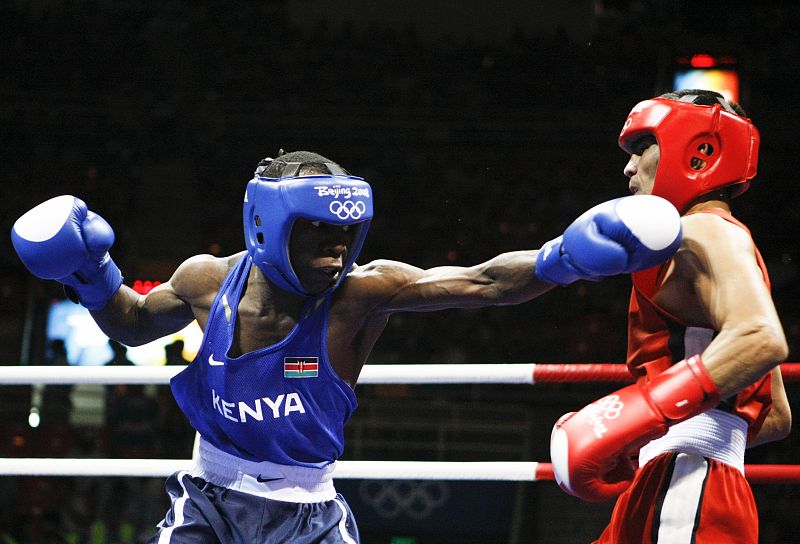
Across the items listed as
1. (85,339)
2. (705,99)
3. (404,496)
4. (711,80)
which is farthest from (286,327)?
(85,339)

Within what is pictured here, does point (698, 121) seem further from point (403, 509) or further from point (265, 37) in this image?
point (265, 37)

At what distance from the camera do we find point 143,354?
7.36 metres

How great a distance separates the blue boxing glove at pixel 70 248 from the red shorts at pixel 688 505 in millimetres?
1319

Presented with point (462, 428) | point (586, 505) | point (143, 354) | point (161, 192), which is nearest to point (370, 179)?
point (161, 192)

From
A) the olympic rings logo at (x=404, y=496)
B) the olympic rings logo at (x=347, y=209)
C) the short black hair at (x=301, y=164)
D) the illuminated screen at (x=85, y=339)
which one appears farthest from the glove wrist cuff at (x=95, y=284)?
the illuminated screen at (x=85, y=339)

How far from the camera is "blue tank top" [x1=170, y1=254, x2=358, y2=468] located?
2.05 meters

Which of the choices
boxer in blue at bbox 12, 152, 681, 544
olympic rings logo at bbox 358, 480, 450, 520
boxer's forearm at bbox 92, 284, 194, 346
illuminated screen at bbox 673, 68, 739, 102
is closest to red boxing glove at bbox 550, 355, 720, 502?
boxer in blue at bbox 12, 152, 681, 544

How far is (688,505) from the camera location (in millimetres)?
1821

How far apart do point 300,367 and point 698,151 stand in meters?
0.96

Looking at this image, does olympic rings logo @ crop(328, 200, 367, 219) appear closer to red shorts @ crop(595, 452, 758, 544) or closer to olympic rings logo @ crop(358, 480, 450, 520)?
red shorts @ crop(595, 452, 758, 544)

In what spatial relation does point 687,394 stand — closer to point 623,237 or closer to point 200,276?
point 623,237

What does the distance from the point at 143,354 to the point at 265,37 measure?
14.0 ft

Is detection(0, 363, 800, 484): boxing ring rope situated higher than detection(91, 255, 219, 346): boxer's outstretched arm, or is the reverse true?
detection(91, 255, 219, 346): boxer's outstretched arm

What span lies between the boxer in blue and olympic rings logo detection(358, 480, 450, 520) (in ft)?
10.4
